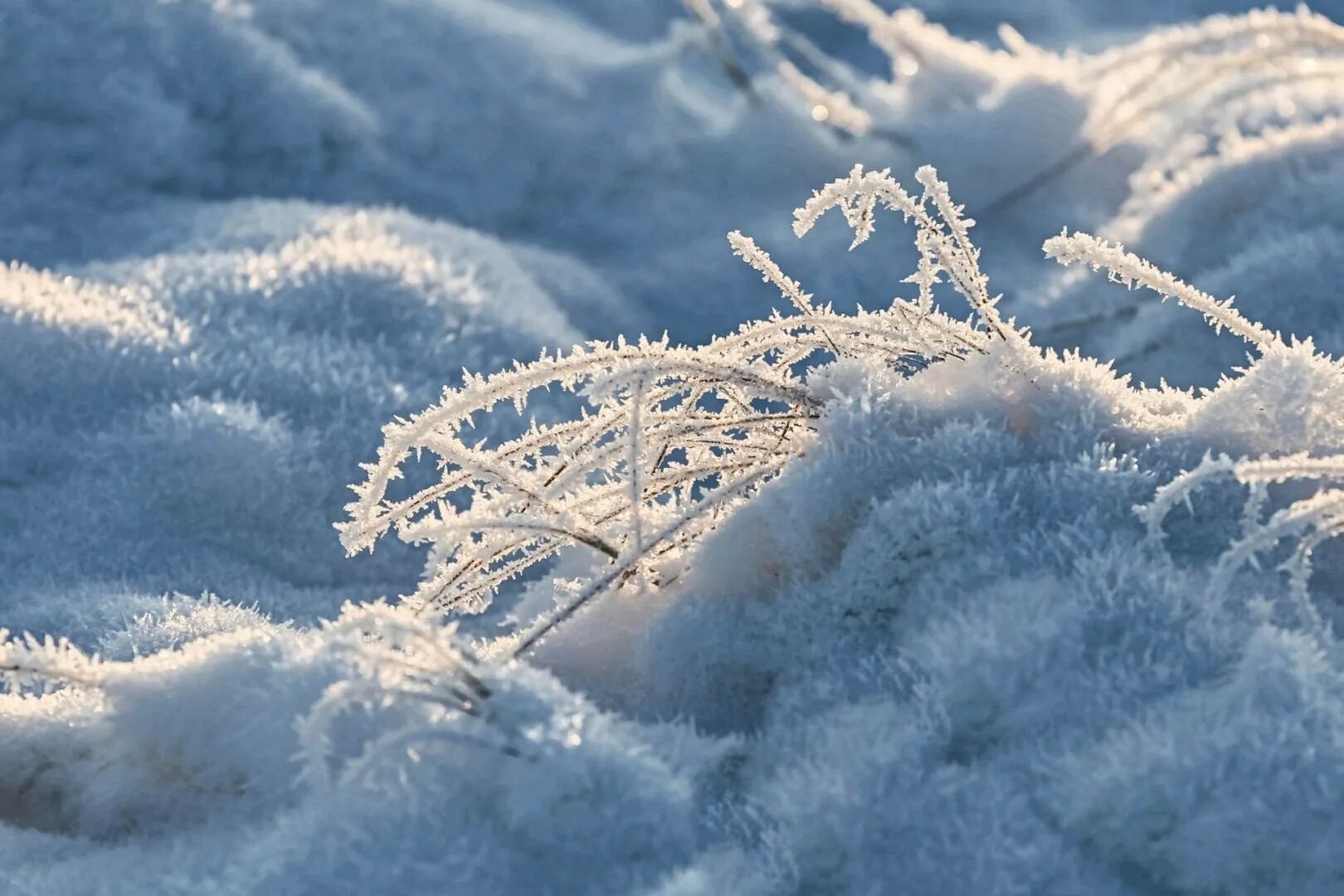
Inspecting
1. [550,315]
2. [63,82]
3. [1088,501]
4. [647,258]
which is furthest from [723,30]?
[1088,501]

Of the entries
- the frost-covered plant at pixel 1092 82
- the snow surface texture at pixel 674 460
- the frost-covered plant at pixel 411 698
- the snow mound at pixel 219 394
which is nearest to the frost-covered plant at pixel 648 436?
the snow surface texture at pixel 674 460

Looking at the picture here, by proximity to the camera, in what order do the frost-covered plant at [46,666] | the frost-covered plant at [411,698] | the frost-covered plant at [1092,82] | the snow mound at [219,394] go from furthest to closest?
the frost-covered plant at [1092,82] < the snow mound at [219,394] < the frost-covered plant at [46,666] < the frost-covered plant at [411,698]

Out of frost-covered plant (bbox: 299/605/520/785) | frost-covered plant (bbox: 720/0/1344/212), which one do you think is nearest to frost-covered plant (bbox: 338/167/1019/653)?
frost-covered plant (bbox: 299/605/520/785)

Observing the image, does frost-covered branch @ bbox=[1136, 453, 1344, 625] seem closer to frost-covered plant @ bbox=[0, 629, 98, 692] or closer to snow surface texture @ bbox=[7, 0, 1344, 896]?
snow surface texture @ bbox=[7, 0, 1344, 896]

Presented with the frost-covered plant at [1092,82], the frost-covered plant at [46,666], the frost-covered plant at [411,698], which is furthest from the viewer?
the frost-covered plant at [1092,82]

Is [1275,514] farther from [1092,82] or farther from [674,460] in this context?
[1092,82]

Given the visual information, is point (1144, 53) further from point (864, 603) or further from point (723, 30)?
point (864, 603)

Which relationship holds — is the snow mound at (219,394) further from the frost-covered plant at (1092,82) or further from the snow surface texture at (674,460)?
the frost-covered plant at (1092,82)
